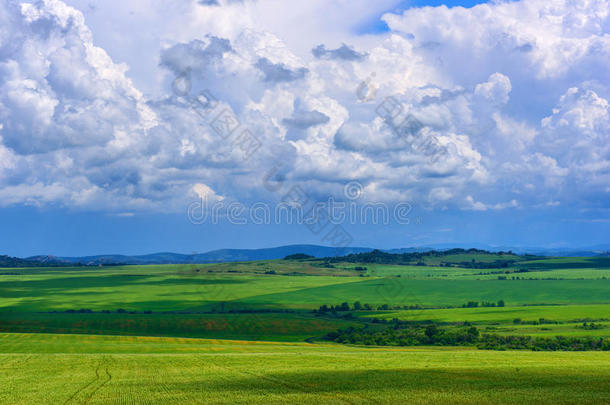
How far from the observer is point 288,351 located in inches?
2628

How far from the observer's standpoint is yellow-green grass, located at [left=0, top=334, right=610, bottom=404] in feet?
107

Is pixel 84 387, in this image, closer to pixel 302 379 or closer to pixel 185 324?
pixel 302 379

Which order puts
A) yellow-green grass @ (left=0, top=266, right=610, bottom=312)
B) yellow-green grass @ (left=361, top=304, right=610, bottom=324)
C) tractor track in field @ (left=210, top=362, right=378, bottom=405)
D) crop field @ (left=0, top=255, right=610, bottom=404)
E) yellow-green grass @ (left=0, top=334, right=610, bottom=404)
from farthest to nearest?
yellow-green grass @ (left=0, top=266, right=610, bottom=312)
yellow-green grass @ (left=361, top=304, right=610, bottom=324)
crop field @ (left=0, top=255, right=610, bottom=404)
yellow-green grass @ (left=0, top=334, right=610, bottom=404)
tractor track in field @ (left=210, top=362, right=378, bottom=405)

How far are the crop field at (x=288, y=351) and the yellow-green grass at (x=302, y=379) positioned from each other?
0.12 meters

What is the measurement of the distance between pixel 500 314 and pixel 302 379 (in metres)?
99.0

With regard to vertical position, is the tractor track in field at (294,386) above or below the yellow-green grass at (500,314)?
above

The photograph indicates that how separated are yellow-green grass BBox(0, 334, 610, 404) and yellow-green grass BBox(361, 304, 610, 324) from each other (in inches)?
2662

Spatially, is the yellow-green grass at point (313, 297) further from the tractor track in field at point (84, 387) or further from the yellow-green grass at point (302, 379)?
the tractor track in field at point (84, 387)

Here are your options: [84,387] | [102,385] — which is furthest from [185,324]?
[84,387]

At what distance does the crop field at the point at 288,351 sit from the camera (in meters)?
34.5

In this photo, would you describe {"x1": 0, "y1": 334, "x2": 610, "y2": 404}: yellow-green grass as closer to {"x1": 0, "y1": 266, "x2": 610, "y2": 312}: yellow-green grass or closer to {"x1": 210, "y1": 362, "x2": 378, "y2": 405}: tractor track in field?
{"x1": 210, "y1": 362, "x2": 378, "y2": 405}: tractor track in field

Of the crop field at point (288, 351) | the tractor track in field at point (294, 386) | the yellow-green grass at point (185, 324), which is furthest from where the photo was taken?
the yellow-green grass at point (185, 324)

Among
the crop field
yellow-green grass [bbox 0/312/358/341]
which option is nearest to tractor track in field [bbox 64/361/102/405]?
the crop field

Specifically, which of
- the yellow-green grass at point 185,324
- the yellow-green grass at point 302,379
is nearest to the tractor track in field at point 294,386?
the yellow-green grass at point 302,379
